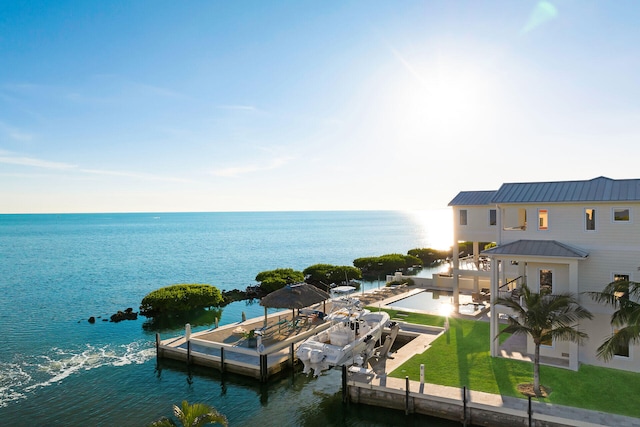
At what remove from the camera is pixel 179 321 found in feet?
124

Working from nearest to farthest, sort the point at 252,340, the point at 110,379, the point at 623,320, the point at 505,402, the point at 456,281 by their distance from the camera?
the point at 623,320 → the point at 505,402 → the point at 110,379 → the point at 252,340 → the point at 456,281

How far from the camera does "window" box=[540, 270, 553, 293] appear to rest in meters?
21.1

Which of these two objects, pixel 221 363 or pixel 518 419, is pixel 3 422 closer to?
pixel 221 363

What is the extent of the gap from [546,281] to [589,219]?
3.77 m

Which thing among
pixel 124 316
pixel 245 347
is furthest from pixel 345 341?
pixel 124 316

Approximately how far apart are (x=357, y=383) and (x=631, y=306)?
463 inches

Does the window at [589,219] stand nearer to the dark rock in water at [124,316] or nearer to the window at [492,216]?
the window at [492,216]

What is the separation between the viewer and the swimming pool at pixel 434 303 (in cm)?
3225

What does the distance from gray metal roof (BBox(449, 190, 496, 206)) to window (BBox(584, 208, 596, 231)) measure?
10143mm

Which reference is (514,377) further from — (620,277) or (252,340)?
(252,340)

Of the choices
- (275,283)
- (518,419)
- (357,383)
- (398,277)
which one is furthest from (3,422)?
(398,277)

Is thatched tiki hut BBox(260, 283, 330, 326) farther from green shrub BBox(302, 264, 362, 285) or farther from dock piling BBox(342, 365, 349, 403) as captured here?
green shrub BBox(302, 264, 362, 285)

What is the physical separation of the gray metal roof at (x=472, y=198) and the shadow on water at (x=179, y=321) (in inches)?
869

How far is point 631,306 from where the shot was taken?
1580 cm
